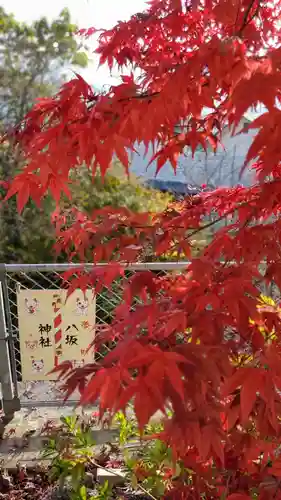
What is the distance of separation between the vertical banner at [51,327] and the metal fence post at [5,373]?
87 mm

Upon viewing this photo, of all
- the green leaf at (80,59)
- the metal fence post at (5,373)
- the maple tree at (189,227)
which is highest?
the green leaf at (80,59)

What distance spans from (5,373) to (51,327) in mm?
393

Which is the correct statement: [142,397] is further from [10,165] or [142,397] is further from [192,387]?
[10,165]

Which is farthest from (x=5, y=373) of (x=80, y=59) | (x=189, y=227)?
(x=80, y=59)

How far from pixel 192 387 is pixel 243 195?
2.88 ft

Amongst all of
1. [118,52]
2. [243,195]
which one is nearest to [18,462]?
[243,195]

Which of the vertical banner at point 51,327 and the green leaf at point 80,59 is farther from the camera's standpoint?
the green leaf at point 80,59

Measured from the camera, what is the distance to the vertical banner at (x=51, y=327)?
2801 millimetres

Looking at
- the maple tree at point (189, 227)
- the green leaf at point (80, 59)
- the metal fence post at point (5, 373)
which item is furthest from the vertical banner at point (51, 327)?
the green leaf at point (80, 59)

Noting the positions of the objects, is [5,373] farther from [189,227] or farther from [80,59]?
[80,59]

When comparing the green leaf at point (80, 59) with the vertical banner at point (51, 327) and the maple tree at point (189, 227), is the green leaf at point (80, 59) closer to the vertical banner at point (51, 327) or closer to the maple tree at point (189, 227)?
the vertical banner at point (51, 327)

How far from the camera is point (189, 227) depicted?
5.63ft

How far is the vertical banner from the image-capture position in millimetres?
2801

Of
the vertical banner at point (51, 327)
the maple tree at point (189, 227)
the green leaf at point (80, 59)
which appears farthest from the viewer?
the green leaf at point (80, 59)
